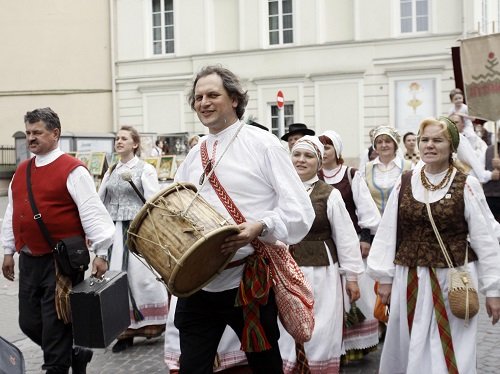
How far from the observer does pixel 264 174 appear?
356cm

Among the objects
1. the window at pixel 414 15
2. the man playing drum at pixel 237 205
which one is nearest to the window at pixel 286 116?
the window at pixel 414 15

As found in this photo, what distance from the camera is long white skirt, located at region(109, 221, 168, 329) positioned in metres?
6.73

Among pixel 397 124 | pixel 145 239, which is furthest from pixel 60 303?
pixel 397 124

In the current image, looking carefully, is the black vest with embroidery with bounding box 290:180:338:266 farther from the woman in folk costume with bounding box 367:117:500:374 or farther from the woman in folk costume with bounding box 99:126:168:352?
the woman in folk costume with bounding box 99:126:168:352

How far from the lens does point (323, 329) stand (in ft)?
16.9

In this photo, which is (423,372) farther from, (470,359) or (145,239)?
(145,239)

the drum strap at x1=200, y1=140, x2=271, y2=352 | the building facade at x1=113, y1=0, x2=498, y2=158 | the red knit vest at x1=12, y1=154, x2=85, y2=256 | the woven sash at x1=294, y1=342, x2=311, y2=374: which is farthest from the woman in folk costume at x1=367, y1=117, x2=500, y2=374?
the building facade at x1=113, y1=0, x2=498, y2=158

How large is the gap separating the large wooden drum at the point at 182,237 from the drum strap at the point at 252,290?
0.60 feet

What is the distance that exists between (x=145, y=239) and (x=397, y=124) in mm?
20797

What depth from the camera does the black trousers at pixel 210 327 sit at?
3570 millimetres

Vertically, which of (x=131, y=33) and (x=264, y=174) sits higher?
(x=131, y=33)

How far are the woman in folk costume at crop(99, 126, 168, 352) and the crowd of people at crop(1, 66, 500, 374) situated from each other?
1.13 feet

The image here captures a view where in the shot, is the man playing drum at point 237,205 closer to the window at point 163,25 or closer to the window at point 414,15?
the window at point 414,15

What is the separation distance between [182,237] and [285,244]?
2.24 ft
